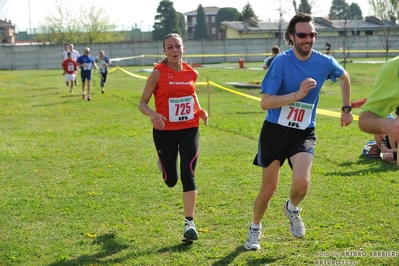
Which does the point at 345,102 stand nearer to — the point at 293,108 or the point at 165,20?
the point at 293,108

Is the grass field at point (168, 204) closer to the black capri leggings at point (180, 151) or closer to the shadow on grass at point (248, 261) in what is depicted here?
the shadow on grass at point (248, 261)

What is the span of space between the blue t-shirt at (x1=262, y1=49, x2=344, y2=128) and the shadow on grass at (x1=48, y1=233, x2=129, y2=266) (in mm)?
1947

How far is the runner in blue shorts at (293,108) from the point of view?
18.2 feet

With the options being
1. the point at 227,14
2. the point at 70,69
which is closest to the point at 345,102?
the point at 70,69

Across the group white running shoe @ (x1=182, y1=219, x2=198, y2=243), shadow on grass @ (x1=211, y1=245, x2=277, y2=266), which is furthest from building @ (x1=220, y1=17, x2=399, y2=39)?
shadow on grass @ (x1=211, y1=245, x2=277, y2=266)

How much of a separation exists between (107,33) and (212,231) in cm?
8546

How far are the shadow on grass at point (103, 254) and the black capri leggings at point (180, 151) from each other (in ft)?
2.86

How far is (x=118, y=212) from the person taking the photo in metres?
7.51

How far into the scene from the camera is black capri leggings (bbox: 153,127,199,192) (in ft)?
20.9

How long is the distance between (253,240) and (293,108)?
129 cm

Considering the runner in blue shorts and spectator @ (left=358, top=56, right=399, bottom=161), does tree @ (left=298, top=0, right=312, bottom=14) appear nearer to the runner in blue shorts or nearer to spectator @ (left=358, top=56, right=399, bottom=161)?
the runner in blue shorts

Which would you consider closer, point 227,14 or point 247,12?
point 247,12

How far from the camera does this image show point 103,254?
595 centimetres

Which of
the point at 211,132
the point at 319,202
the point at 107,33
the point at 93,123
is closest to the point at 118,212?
the point at 319,202
